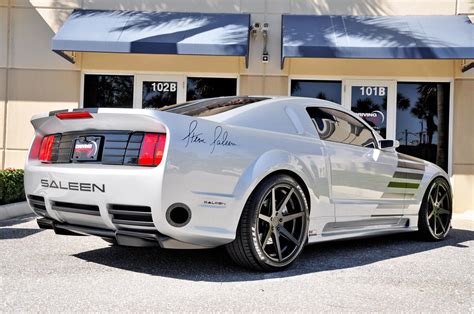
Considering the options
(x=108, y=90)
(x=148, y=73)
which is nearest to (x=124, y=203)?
(x=148, y=73)

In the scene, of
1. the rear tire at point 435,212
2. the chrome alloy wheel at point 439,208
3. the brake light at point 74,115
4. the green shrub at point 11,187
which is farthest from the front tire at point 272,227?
the green shrub at point 11,187

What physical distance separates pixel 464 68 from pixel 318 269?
6194 mm

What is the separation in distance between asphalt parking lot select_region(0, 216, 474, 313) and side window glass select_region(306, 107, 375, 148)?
1121 millimetres

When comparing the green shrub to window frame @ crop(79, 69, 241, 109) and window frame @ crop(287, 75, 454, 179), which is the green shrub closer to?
window frame @ crop(79, 69, 241, 109)

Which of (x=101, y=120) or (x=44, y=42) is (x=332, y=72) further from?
(x=101, y=120)

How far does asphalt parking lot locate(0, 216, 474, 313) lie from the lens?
314 centimetres

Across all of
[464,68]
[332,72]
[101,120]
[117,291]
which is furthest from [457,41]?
[117,291]

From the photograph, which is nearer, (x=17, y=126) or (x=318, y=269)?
(x=318, y=269)

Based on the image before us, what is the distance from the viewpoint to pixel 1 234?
5.51 m

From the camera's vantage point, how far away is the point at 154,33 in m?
8.22

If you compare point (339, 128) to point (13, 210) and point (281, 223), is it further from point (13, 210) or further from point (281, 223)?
point (13, 210)

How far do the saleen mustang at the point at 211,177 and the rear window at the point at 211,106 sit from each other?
10 millimetres

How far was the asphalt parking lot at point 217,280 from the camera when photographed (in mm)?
3143
